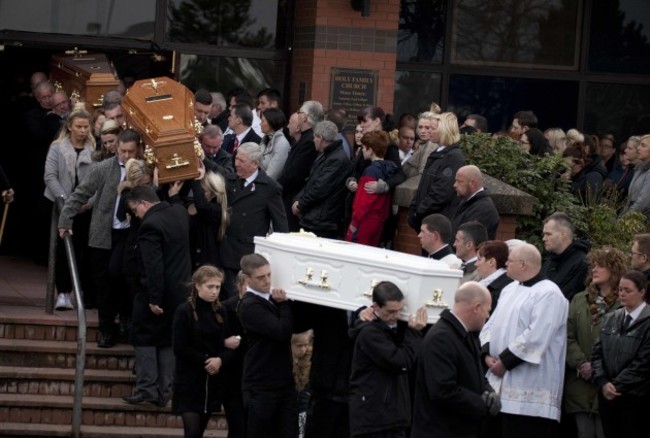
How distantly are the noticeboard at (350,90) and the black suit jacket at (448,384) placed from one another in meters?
7.88

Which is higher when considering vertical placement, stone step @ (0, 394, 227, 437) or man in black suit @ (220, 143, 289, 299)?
man in black suit @ (220, 143, 289, 299)

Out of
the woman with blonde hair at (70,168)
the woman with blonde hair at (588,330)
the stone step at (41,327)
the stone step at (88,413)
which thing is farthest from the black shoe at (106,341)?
the woman with blonde hair at (588,330)

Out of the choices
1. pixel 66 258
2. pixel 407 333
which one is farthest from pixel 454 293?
pixel 66 258

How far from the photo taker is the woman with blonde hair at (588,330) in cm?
1112

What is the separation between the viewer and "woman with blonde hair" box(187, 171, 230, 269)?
42.2 ft

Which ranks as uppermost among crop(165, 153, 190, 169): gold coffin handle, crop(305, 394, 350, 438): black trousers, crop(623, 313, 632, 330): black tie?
crop(165, 153, 190, 169): gold coffin handle

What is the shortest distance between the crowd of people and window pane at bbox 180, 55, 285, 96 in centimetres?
254

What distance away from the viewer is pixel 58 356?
43.3 feet

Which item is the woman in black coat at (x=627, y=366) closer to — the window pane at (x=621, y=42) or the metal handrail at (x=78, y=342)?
the metal handrail at (x=78, y=342)

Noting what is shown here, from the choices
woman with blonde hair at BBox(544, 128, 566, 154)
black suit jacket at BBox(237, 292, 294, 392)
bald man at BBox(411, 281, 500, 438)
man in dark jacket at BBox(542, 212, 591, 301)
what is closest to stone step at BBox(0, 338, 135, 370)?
black suit jacket at BBox(237, 292, 294, 392)

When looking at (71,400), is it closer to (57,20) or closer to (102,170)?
(102,170)

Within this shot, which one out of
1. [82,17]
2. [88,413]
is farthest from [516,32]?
[88,413]

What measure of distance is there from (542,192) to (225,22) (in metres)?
5.20

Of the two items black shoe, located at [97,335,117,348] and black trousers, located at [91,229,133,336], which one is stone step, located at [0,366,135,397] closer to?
black shoe, located at [97,335,117,348]
